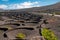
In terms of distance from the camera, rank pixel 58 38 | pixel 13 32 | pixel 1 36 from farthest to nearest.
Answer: pixel 58 38, pixel 13 32, pixel 1 36

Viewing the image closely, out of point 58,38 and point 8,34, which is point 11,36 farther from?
point 58,38

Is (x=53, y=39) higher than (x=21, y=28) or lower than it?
lower

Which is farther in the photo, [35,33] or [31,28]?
[31,28]

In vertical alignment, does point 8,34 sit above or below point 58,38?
above

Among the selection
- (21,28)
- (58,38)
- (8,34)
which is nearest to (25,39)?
(8,34)

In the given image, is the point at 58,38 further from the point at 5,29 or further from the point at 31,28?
the point at 5,29

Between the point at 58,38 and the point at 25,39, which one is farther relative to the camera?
the point at 58,38

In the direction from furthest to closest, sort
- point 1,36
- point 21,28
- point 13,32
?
point 21,28, point 13,32, point 1,36

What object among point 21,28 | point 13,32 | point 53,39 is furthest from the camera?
point 53,39

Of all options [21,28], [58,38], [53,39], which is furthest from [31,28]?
[58,38]
